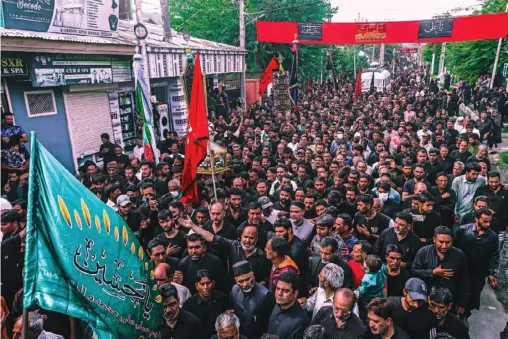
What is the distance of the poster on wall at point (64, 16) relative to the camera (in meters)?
7.91

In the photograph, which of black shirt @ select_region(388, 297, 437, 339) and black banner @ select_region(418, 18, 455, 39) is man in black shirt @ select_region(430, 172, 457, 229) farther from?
black banner @ select_region(418, 18, 455, 39)

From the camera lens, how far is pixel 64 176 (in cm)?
225

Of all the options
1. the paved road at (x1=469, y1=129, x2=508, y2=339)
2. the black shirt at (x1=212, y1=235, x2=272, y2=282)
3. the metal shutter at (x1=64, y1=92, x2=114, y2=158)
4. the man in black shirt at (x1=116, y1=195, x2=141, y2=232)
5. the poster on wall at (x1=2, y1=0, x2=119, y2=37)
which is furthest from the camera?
the metal shutter at (x1=64, y1=92, x2=114, y2=158)

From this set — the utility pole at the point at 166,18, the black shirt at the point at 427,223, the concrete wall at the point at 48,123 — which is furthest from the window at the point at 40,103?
the black shirt at the point at 427,223

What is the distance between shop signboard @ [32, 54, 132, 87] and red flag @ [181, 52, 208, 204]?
445 centimetres

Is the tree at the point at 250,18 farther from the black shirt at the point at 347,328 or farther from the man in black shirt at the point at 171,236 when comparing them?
the black shirt at the point at 347,328

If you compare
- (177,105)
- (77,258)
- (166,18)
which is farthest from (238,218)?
(177,105)

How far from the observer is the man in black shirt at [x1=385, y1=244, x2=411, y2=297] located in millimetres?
3861

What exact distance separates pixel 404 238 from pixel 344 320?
6.06 ft

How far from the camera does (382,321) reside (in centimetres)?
303

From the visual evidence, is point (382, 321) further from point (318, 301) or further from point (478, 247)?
point (478, 247)

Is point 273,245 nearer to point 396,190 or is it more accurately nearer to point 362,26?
point 396,190

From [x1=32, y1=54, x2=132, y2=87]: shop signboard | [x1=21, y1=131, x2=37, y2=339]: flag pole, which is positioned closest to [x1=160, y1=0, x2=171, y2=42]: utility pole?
[x1=32, y1=54, x2=132, y2=87]: shop signboard

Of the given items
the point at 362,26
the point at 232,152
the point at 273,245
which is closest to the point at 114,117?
the point at 232,152
